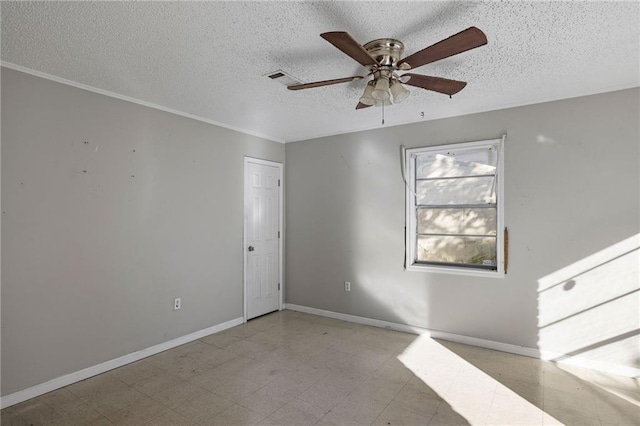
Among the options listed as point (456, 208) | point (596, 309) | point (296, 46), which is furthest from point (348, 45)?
point (596, 309)

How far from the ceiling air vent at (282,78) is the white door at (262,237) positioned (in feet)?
5.93

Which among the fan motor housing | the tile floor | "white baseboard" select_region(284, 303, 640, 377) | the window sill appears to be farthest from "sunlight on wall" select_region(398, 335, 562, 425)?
the fan motor housing

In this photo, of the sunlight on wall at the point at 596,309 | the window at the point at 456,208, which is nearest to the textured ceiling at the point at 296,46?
the window at the point at 456,208

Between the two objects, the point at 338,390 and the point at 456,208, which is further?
the point at 456,208

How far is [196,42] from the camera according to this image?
7.06ft

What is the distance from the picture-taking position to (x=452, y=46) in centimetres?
177

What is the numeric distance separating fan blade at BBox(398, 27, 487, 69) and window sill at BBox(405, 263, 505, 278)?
7.82 ft

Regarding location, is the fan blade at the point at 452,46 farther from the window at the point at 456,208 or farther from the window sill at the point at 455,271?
the window sill at the point at 455,271

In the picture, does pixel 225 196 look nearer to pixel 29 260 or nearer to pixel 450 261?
pixel 29 260

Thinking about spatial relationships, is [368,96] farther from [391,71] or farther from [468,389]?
[468,389]

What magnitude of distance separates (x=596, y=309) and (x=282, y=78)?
340 cm

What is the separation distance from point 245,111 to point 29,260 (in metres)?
2.27

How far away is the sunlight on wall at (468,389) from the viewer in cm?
230

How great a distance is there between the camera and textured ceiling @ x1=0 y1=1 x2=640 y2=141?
1.83m
